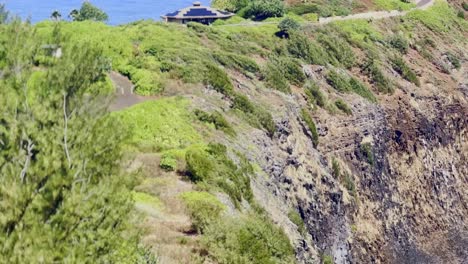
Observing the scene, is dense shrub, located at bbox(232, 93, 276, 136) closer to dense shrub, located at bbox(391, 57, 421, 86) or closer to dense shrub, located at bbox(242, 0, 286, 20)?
dense shrub, located at bbox(391, 57, 421, 86)

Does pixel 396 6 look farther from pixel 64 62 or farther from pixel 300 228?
pixel 64 62

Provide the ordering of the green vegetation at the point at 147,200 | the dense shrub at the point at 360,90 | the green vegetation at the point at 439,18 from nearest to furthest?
1. the green vegetation at the point at 147,200
2. the dense shrub at the point at 360,90
3. the green vegetation at the point at 439,18

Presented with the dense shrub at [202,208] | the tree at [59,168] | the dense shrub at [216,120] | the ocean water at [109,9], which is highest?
the tree at [59,168]

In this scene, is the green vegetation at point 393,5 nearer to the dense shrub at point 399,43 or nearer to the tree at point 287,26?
the dense shrub at point 399,43

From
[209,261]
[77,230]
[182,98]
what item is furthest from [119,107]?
[77,230]

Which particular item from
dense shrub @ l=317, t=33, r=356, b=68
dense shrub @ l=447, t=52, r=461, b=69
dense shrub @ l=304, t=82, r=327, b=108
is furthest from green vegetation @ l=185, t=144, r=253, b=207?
dense shrub @ l=447, t=52, r=461, b=69

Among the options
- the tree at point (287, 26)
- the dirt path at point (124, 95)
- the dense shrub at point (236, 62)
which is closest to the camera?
the dirt path at point (124, 95)

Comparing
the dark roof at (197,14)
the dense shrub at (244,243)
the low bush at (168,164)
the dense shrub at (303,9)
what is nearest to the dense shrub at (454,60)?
the dense shrub at (303,9)
